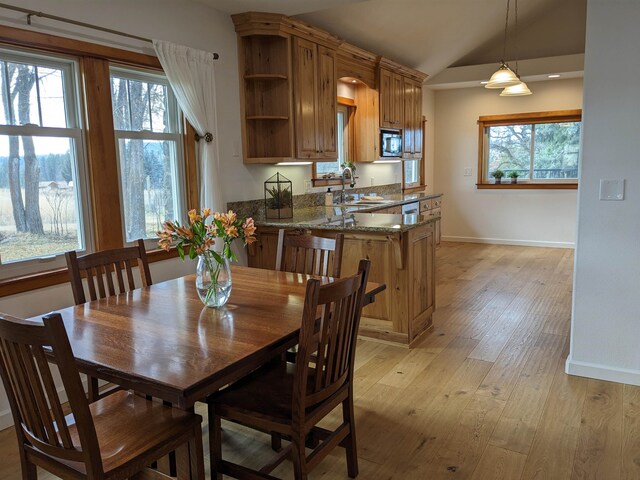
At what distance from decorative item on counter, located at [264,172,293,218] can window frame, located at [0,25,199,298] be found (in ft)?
4.58

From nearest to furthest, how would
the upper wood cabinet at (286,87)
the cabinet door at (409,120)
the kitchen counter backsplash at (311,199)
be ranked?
1. the upper wood cabinet at (286,87)
2. the kitchen counter backsplash at (311,199)
3. the cabinet door at (409,120)

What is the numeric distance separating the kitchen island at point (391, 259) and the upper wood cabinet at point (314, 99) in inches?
33.7

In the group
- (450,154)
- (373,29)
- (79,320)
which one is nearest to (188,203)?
(79,320)

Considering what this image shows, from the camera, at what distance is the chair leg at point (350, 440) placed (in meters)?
2.09

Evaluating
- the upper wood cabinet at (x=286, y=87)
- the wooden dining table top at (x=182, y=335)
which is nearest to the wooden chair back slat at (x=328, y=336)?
the wooden dining table top at (x=182, y=335)

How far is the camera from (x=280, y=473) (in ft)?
7.21

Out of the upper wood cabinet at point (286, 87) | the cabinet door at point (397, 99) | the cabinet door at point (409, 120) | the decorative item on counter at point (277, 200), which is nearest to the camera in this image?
the upper wood cabinet at point (286, 87)

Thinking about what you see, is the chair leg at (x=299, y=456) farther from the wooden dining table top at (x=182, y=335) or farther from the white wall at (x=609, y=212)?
the white wall at (x=609, y=212)

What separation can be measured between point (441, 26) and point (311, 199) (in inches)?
112

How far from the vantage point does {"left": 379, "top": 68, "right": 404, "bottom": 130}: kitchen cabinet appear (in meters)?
5.92

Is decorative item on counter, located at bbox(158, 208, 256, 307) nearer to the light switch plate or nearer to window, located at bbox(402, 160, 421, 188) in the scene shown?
the light switch plate

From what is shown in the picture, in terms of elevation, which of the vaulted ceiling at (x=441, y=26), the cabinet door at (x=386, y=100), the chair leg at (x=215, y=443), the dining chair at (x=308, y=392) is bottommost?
the chair leg at (x=215, y=443)

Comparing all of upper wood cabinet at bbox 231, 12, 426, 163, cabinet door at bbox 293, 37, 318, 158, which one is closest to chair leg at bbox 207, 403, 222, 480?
upper wood cabinet at bbox 231, 12, 426, 163

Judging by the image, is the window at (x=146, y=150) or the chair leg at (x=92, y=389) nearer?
the chair leg at (x=92, y=389)
